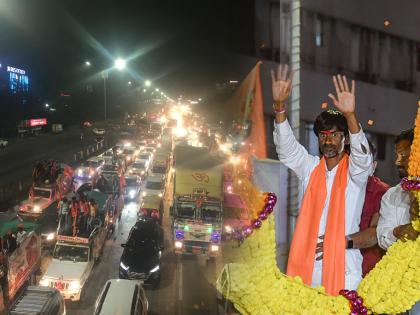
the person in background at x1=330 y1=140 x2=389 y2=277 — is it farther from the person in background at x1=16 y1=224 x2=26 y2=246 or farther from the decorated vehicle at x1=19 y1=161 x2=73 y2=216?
the decorated vehicle at x1=19 y1=161 x2=73 y2=216

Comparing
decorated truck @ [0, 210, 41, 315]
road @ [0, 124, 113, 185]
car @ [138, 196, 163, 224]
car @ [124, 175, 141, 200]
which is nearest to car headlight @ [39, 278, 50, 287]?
decorated truck @ [0, 210, 41, 315]

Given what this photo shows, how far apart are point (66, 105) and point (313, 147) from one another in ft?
234

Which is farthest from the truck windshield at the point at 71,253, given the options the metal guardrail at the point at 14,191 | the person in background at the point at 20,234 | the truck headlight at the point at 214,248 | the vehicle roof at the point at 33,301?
the metal guardrail at the point at 14,191

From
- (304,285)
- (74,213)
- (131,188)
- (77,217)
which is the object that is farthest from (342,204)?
(131,188)

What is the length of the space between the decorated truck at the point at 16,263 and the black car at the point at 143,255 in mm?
2941

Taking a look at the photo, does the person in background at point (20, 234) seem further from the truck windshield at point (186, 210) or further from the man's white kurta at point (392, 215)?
the man's white kurta at point (392, 215)

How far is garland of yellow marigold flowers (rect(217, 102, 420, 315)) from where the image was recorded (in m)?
2.69

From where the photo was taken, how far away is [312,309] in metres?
2.96

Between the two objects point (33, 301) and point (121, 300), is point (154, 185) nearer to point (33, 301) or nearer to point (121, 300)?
point (121, 300)

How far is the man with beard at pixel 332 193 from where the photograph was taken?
10.8ft

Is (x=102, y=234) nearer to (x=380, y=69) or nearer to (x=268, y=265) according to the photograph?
(x=380, y=69)

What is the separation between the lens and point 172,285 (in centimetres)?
1570

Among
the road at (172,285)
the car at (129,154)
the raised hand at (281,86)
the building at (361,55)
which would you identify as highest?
the building at (361,55)

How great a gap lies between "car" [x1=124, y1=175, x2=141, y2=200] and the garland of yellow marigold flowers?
2584cm
